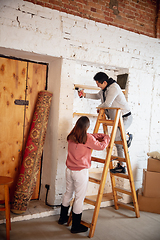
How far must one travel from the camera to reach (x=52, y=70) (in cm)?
343

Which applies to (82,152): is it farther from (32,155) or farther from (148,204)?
(148,204)

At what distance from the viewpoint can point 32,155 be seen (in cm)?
314

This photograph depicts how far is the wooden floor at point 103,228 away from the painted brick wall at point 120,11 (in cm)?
295

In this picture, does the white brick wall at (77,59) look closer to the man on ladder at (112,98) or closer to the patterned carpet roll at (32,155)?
the patterned carpet roll at (32,155)

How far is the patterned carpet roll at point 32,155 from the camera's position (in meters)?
3.02

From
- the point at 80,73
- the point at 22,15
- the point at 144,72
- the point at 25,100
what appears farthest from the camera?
the point at 144,72

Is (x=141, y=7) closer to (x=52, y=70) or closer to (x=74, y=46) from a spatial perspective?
(x=74, y=46)

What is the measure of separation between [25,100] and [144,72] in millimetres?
2146

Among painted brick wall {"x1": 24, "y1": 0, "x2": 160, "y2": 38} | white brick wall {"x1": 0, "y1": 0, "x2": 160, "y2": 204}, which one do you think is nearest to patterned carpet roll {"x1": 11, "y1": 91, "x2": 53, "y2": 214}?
white brick wall {"x1": 0, "y1": 0, "x2": 160, "y2": 204}

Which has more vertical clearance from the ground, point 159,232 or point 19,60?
point 19,60

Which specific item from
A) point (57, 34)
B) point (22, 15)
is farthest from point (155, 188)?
point (22, 15)

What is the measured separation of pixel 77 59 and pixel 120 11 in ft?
4.43

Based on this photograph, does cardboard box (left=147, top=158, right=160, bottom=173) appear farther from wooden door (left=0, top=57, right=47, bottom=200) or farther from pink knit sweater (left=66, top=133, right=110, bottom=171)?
wooden door (left=0, top=57, right=47, bottom=200)

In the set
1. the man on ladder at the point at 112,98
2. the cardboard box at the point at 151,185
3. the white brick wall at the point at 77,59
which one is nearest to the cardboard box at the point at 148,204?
the cardboard box at the point at 151,185
